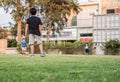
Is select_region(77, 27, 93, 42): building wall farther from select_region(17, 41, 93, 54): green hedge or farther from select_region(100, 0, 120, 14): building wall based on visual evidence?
select_region(17, 41, 93, 54): green hedge

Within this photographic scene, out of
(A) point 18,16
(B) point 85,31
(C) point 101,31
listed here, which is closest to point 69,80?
(A) point 18,16

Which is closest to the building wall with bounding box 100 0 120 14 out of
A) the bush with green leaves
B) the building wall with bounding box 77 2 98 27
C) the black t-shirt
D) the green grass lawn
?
the building wall with bounding box 77 2 98 27

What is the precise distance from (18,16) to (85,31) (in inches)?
1423

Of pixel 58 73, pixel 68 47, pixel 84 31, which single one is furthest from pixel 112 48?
pixel 58 73

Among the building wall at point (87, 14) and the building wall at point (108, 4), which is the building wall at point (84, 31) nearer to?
the building wall at point (87, 14)

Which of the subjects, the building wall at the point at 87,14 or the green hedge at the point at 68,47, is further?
the building wall at the point at 87,14

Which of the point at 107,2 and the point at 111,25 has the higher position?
the point at 107,2

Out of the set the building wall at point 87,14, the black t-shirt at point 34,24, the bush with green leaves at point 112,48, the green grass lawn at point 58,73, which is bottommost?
the bush with green leaves at point 112,48

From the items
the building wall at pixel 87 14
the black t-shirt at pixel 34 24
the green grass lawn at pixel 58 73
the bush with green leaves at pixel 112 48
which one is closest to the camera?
the green grass lawn at pixel 58 73

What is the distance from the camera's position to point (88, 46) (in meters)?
53.0

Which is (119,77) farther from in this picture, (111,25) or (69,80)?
(111,25)

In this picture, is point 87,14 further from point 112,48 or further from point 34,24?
point 34,24

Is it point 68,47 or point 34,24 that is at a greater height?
point 34,24

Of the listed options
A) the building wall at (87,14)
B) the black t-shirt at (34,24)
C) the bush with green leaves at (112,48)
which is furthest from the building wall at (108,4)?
the black t-shirt at (34,24)
